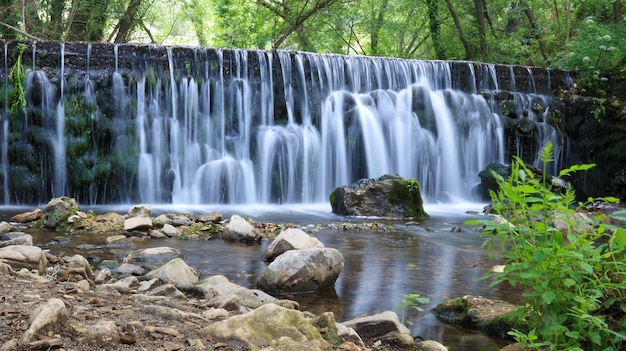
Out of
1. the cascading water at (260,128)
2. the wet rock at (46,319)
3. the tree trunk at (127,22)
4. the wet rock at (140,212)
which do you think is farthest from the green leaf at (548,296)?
the tree trunk at (127,22)

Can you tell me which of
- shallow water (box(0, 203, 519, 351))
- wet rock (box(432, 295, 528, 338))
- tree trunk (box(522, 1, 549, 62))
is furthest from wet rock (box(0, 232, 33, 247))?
tree trunk (box(522, 1, 549, 62))

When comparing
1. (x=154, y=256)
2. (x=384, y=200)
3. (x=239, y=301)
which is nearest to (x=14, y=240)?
(x=154, y=256)

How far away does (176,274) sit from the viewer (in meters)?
5.18

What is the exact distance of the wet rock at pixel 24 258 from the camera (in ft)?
16.8

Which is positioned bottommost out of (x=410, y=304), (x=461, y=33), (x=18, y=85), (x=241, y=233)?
(x=410, y=304)

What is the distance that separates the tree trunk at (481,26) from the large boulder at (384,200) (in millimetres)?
10549

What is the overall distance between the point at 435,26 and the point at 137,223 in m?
16.1

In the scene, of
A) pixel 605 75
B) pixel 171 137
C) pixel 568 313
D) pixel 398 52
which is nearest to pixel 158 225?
pixel 171 137

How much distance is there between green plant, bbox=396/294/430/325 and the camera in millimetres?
4883

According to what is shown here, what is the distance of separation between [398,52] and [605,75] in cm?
886

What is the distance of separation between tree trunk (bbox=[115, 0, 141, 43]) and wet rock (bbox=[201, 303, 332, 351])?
15818mm

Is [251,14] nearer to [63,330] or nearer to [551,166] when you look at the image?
[551,166]

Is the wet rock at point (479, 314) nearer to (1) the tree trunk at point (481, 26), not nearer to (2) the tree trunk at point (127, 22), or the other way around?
(2) the tree trunk at point (127, 22)

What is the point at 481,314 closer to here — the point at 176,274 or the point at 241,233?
the point at 176,274
